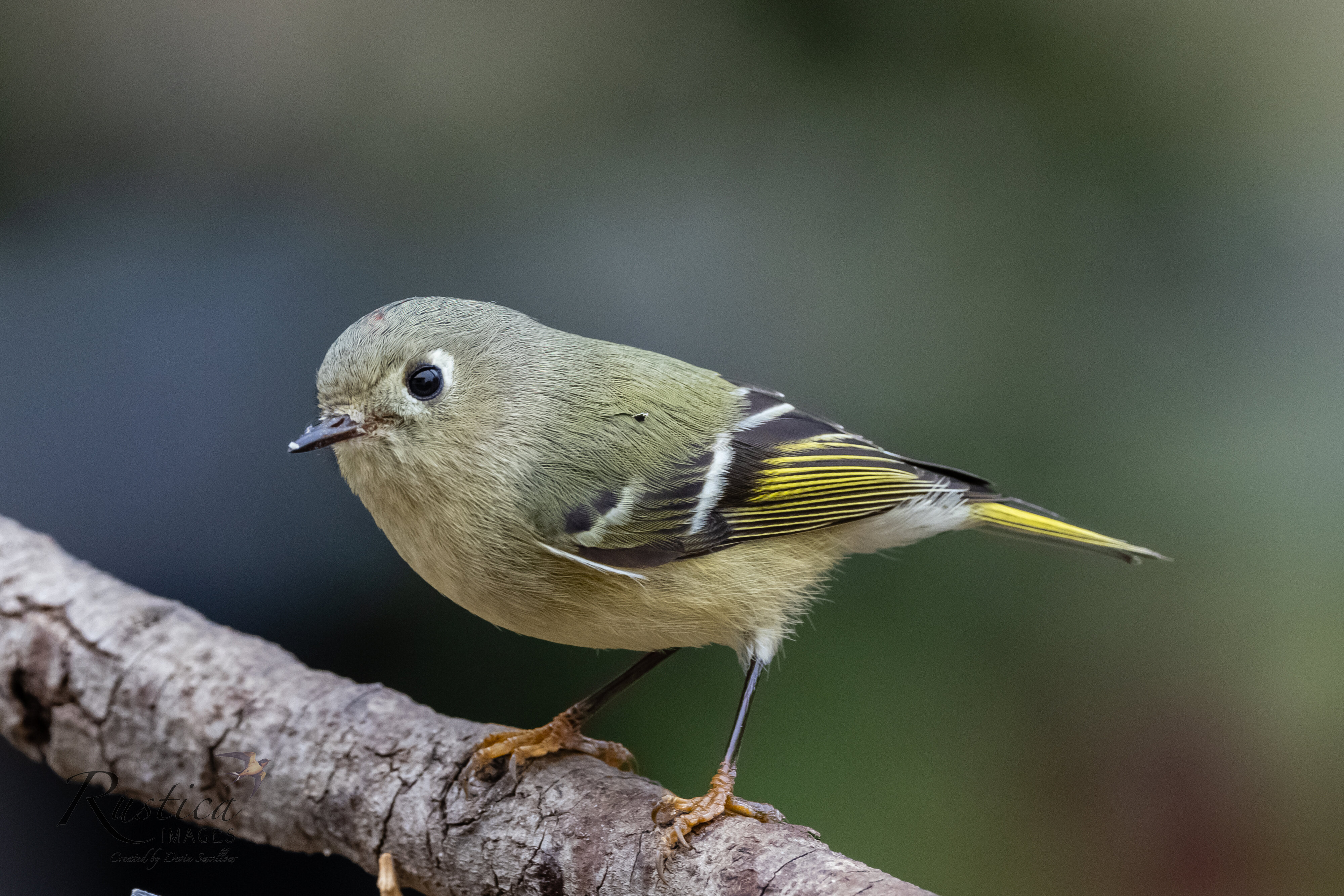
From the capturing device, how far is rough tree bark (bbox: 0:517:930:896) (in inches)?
34.0

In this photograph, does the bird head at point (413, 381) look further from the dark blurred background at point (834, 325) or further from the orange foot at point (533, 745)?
the dark blurred background at point (834, 325)

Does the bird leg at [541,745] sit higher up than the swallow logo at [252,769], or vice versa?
the bird leg at [541,745]

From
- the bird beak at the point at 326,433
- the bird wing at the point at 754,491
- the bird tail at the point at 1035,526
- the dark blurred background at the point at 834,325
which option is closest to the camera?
the bird beak at the point at 326,433

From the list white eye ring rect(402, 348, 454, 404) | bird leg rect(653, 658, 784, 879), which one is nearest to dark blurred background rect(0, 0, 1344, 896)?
bird leg rect(653, 658, 784, 879)

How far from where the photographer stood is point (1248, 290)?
1.48 meters

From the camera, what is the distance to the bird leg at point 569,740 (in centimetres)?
99

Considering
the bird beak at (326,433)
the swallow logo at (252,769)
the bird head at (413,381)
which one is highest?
the bird head at (413,381)

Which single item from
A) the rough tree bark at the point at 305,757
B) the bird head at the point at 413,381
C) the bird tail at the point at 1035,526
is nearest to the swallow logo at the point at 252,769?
the rough tree bark at the point at 305,757

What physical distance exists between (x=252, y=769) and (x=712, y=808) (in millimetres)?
563

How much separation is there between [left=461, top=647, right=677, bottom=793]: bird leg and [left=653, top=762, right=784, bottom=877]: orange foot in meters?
0.17

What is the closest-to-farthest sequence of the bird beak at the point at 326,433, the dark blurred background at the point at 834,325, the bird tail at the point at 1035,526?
1. the bird beak at the point at 326,433
2. the bird tail at the point at 1035,526
3. the dark blurred background at the point at 834,325

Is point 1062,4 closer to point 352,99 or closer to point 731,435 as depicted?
point 731,435

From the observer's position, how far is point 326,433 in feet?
2.64

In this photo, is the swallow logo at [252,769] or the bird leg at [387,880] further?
the swallow logo at [252,769]
